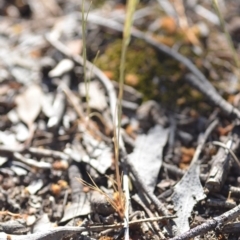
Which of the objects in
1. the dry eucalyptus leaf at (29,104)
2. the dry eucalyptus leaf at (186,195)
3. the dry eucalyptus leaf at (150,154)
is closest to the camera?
the dry eucalyptus leaf at (186,195)

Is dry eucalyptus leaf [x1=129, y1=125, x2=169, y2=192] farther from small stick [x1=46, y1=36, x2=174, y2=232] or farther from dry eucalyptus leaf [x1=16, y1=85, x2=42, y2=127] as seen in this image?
dry eucalyptus leaf [x1=16, y1=85, x2=42, y2=127]

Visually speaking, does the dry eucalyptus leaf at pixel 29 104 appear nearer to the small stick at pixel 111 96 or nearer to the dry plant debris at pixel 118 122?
the dry plant debris at pixel 118 122

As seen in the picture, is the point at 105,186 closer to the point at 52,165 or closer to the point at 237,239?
the point at 52,165

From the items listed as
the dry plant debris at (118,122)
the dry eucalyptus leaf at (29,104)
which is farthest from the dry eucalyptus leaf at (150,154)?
the dry eucalyptus leaf at (29,104)

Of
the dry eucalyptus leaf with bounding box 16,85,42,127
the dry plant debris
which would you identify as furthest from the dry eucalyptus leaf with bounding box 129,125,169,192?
the dry eucalyptus leaf with bounding box 16,85,42,127

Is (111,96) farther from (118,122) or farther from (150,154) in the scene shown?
(118,122)

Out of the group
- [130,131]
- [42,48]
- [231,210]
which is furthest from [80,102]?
[231,210]

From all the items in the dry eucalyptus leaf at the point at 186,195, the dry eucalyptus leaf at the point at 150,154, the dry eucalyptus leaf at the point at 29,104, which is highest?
the dry eucalyptus leaf at the point at 29,104
